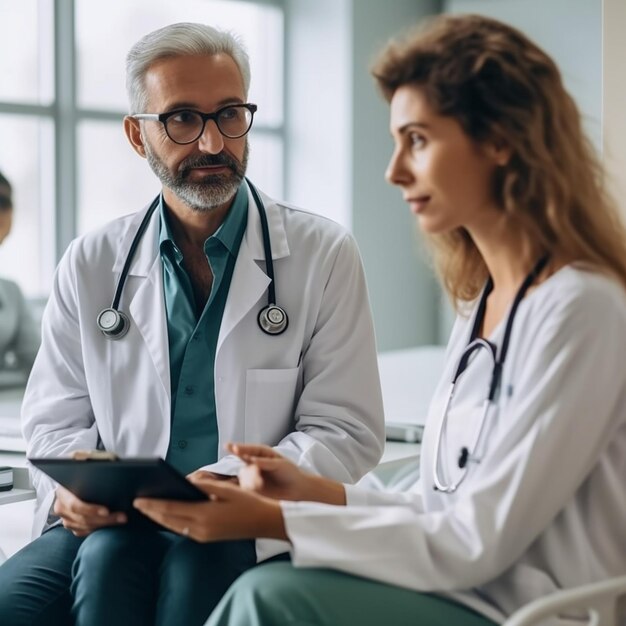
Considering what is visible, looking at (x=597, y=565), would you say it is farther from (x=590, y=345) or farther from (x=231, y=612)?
(x=231, y=612)

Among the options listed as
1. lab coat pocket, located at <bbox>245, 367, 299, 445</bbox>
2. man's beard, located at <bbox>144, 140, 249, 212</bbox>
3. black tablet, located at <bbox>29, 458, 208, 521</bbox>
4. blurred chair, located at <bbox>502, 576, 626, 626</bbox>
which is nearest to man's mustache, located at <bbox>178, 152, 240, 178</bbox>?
man's beard, located at <bbox>144, 140, 249, 212</bbox>

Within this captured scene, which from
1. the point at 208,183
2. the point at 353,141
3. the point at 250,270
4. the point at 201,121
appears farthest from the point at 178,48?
the point at 353,141

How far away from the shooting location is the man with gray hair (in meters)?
1.85

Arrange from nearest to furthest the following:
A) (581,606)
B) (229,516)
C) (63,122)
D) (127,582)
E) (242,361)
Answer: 1. (581,606)
2. (229,516)
3. (127,582)
4. (242,361)
5. (63,122)

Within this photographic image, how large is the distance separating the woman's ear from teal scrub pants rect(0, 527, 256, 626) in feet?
2.66

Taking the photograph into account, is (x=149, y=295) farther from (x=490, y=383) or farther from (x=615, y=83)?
(x=615, y=83)

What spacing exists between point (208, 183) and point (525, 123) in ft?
2.56

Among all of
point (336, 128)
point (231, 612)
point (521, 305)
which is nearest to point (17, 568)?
point (231, 612)

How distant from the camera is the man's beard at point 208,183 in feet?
6.35

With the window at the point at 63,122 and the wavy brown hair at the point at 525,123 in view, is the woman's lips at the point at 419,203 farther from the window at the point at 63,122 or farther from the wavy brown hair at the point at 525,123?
the window at the point at 63,122

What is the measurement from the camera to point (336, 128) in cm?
614

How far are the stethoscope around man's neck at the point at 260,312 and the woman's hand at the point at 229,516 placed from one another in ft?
1.83

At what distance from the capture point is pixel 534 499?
1221 mm

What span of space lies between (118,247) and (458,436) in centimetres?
85
